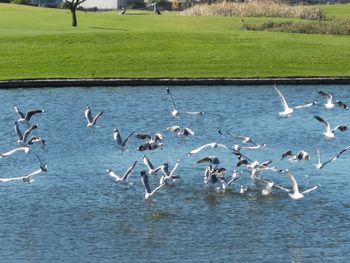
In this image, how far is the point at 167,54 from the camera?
59094mm

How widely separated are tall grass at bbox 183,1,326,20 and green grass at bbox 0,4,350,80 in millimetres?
16715

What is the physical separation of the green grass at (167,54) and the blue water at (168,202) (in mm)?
10211

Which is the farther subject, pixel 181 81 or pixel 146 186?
pixel 181 81

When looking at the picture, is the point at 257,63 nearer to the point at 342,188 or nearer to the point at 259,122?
the point at 259,122

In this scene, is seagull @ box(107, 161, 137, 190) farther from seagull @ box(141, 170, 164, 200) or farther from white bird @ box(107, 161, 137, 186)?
seagull @ box(141, 170, 164, 200)

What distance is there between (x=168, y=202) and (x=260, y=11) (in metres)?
59.3

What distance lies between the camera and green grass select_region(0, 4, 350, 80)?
181 ft

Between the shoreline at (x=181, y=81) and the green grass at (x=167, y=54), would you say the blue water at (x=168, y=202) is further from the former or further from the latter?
the green grass at (x=167, y=54)

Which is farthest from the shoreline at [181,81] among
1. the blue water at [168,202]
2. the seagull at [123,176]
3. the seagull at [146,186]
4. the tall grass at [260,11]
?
the tall grass at [260,11]

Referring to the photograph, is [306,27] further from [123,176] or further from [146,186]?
[146,186]

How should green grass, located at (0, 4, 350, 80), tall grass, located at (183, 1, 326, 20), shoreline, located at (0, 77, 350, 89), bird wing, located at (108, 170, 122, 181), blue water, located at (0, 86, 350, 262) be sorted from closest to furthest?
blue water, located at (0, 86, 350, 262) → bird wing, located at (108, 170, 122, 181) → shoreline, located at (0, 77, 350, 89) → green grass, located at (0, 4, 350, 80) → tall grass, located at (183, 1, 326, 20)

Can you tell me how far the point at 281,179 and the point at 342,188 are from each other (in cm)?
211

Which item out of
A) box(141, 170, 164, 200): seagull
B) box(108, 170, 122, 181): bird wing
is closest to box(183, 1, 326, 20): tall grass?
box(108, 170, 122, 181): bird wing

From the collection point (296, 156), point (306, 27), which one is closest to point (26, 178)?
point (296, 156)
